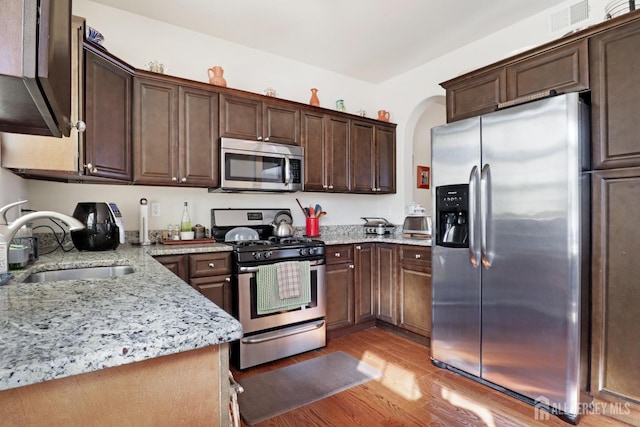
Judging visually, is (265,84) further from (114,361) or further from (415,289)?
(114,361)

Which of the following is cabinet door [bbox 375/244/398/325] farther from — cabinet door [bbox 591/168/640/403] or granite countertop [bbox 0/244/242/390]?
granite countertop [bbox 0/244/242/390]

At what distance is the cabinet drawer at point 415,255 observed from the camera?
2801mm

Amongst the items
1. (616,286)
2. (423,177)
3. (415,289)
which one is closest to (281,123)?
(415,289)

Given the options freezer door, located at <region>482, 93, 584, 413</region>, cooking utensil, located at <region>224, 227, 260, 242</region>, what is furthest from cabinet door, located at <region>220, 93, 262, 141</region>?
freezer door, located at <region>482, 93, 584, 413</region>

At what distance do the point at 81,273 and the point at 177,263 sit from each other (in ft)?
2.32

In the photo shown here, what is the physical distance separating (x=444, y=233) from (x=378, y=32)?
6.19 ft

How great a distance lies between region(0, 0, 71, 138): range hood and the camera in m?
A: 0.49

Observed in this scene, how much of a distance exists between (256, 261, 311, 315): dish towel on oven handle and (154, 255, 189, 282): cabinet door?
514mm

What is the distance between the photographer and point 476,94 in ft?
8.23

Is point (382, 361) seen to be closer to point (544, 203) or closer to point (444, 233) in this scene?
point (444, 233)

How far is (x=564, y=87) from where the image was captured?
6.71ft

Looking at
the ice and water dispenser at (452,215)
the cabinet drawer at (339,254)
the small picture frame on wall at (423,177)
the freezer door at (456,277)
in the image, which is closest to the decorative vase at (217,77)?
the cabinet drawer at (339,254)

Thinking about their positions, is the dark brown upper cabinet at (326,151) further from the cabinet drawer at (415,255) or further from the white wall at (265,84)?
the cabinet drawer at (415,255)

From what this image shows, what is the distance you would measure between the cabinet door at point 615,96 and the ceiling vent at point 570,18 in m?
0.73
